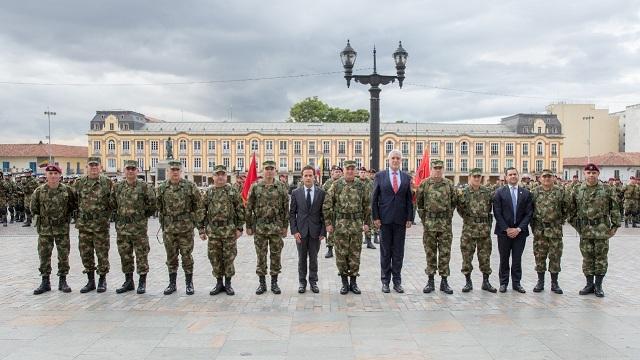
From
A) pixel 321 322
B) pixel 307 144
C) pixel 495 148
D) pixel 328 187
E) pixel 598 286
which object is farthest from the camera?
pixel 495 148

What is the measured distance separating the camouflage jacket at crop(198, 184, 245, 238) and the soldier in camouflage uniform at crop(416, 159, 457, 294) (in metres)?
2.92

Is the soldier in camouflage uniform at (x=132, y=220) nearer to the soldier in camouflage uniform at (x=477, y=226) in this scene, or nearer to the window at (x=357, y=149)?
the soldier in camouflage uniform at (x=477, y=226)

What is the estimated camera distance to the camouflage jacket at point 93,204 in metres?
8.62

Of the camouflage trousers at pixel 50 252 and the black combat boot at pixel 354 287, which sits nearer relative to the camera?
the black combat boot at pixel 354 287

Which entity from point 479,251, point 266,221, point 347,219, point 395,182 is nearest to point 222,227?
point 266,221

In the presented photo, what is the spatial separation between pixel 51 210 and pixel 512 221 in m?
7.23

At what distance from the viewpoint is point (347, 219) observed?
869 cm

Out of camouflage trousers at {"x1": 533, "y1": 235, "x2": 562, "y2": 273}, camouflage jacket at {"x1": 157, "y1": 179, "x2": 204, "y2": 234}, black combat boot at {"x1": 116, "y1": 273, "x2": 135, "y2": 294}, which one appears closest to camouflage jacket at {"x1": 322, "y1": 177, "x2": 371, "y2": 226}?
camouflage jacket at {"x1": 157, "y1": 179, "x2": 204, "y2": 234}

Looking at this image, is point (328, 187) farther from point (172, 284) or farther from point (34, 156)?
point (34, 156)

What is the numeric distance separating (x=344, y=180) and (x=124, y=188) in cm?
344

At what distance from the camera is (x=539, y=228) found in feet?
28.4

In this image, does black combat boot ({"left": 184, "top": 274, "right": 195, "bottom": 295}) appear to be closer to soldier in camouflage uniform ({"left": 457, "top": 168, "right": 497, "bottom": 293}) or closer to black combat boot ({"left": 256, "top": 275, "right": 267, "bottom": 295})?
black combat boot ({"left": 256, "top": 275, "right": 267, "bottom": 295})

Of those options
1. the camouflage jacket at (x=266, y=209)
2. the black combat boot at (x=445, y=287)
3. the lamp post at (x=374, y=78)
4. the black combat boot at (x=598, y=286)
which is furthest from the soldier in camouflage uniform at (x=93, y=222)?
the lamp post at (x=374, y=78)

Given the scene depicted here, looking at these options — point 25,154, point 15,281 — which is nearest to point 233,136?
point 25,154
